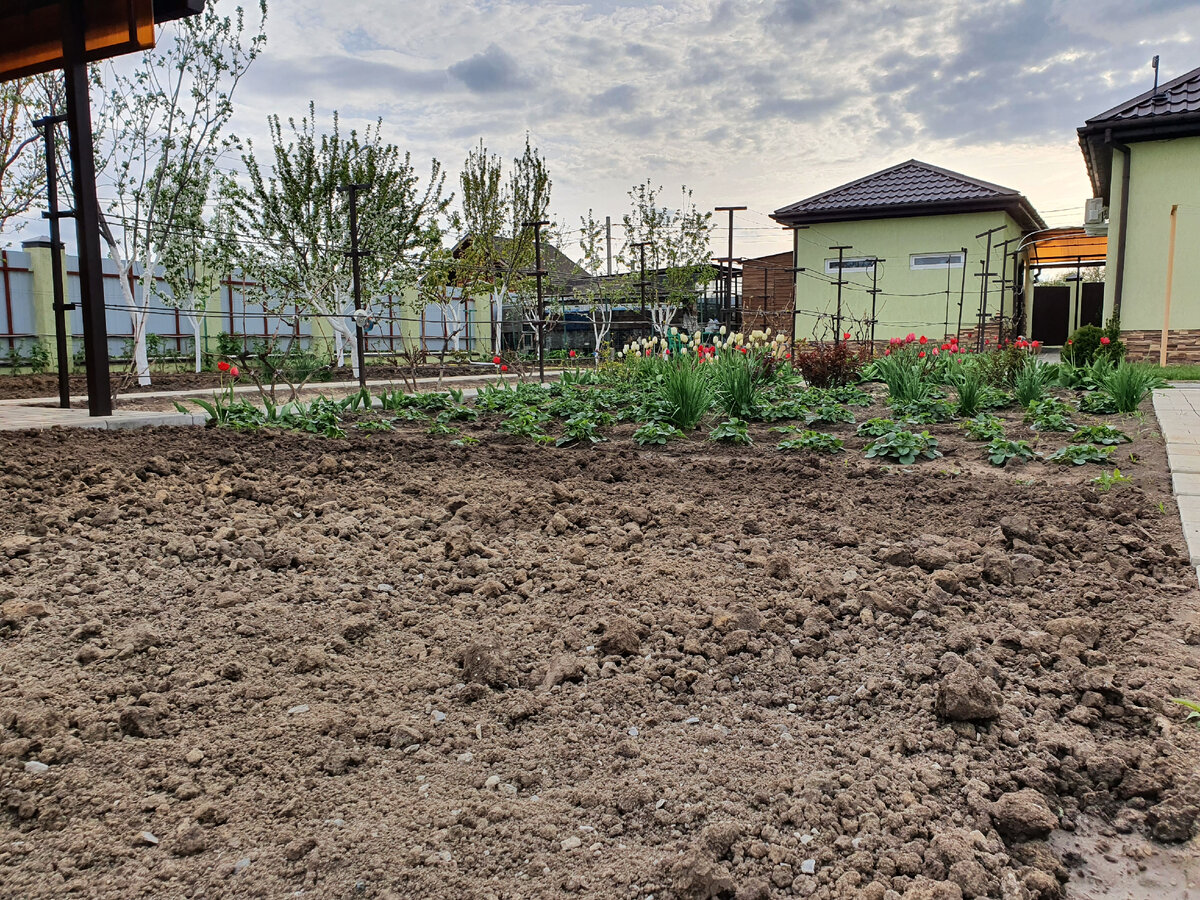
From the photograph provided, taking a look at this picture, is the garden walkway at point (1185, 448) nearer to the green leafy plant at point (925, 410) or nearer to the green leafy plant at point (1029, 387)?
the green leafy plant at point (1029, 387)

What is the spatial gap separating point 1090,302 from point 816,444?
2247 centimetres

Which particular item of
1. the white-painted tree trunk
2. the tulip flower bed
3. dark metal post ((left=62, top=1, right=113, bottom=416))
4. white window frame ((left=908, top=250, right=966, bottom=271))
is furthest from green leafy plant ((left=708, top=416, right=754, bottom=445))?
white window frame ((left=908, top=250, right=966, bottom=271))

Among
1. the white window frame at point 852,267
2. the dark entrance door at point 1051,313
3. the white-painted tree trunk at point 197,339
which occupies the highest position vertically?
the white window frame at point 852,267

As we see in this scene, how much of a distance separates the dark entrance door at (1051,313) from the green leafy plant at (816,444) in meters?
22.2

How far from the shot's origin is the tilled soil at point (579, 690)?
135cm

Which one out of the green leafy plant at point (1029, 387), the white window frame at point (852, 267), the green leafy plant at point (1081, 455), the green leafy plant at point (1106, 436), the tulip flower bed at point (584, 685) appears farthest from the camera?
the white window frame at point (852, 267)

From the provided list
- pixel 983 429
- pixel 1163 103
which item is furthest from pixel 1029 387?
pixel 1163 103

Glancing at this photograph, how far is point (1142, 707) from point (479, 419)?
16.9ft

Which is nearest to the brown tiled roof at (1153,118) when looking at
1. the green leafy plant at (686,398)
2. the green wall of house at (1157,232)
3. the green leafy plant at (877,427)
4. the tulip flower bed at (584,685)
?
the green wall of house at (1157,232)

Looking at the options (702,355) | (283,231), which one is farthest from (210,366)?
(702,355)

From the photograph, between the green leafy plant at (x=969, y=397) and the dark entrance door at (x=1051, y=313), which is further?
the dark entrance door at (x=1051, y=313)

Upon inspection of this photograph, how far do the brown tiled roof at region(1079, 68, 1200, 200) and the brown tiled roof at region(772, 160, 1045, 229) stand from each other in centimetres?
441

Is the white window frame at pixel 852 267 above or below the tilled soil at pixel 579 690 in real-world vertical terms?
above

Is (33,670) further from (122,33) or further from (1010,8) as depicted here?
(1010,8)
